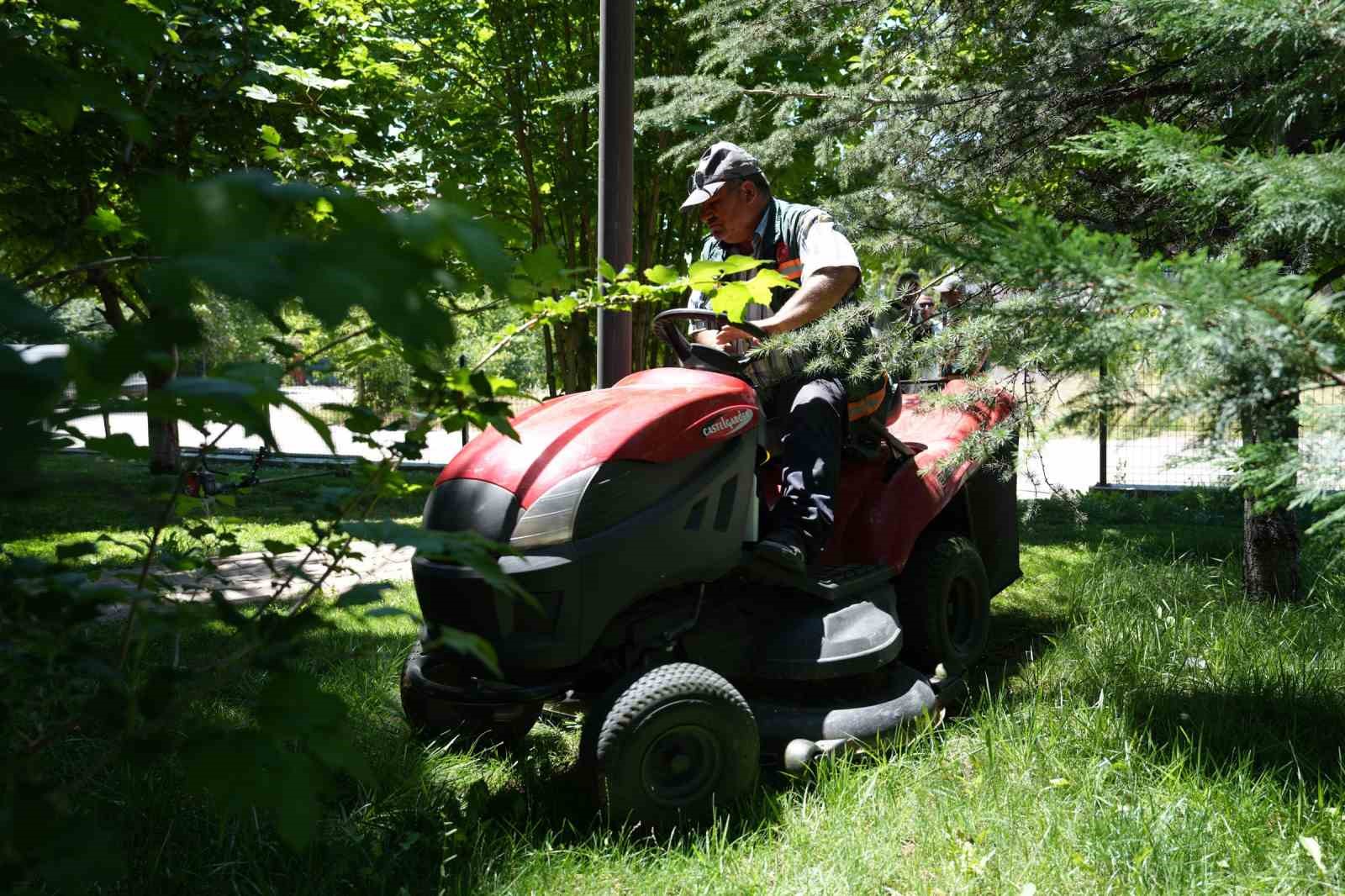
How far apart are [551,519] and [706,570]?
1.60ft

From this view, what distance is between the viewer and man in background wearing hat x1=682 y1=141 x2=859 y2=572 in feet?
10.1

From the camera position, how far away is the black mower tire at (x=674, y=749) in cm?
241

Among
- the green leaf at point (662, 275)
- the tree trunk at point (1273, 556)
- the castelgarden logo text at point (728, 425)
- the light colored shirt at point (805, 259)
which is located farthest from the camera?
the tree trunk at point (1273, 556)

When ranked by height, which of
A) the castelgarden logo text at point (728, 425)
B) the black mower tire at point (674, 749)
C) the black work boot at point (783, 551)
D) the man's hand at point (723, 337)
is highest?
the man's hand at point (723, 337)

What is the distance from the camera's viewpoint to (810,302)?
3.08 m

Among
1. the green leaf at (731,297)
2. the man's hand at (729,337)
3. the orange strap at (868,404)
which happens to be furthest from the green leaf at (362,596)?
the orange strap at (868,404)

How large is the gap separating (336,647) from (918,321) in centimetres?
262

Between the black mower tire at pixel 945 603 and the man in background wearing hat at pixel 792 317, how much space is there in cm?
56

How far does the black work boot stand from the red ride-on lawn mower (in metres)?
0.04

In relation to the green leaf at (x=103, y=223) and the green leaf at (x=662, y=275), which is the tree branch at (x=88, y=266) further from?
the green leaf at (x=662, y=275)

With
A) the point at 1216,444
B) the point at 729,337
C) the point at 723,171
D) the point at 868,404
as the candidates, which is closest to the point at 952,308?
the point at 868,404

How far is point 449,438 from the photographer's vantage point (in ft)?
59.0

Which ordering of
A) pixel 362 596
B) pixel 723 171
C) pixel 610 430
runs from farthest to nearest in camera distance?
pixel 723 171, pixel 610 430, pixel 362 596

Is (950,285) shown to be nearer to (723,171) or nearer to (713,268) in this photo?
(723,171)
